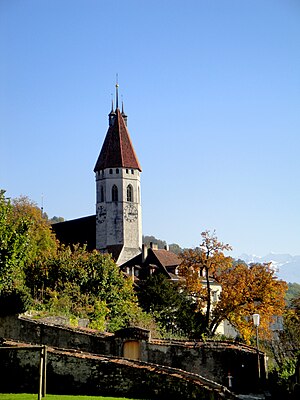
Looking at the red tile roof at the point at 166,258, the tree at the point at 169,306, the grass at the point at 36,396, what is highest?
the red tile roof at the point at 166,258

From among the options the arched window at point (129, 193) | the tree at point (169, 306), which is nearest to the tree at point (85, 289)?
the tree at point (169, 306)

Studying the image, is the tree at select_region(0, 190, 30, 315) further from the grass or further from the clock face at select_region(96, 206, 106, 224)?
the clock face at select_region(96, 206, 106, 224)

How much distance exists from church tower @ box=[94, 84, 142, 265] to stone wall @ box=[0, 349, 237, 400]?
75.7 meters

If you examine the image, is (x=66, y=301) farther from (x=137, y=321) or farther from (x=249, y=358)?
(x=249, y=358)

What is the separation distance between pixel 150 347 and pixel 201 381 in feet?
23.4

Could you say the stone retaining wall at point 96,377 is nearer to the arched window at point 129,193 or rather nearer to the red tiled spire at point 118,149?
the red tiled spire at point 118,149

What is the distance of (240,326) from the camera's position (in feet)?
159

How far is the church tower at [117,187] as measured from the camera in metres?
96.0

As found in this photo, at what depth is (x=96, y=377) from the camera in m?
19.0

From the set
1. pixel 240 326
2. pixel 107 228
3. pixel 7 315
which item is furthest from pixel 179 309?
pixel 107 228

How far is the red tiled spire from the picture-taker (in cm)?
9719

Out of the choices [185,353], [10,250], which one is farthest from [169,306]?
[185,353]

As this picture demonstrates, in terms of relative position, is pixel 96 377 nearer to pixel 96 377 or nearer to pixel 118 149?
pixel 96 377

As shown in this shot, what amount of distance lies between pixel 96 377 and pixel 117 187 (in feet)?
261
